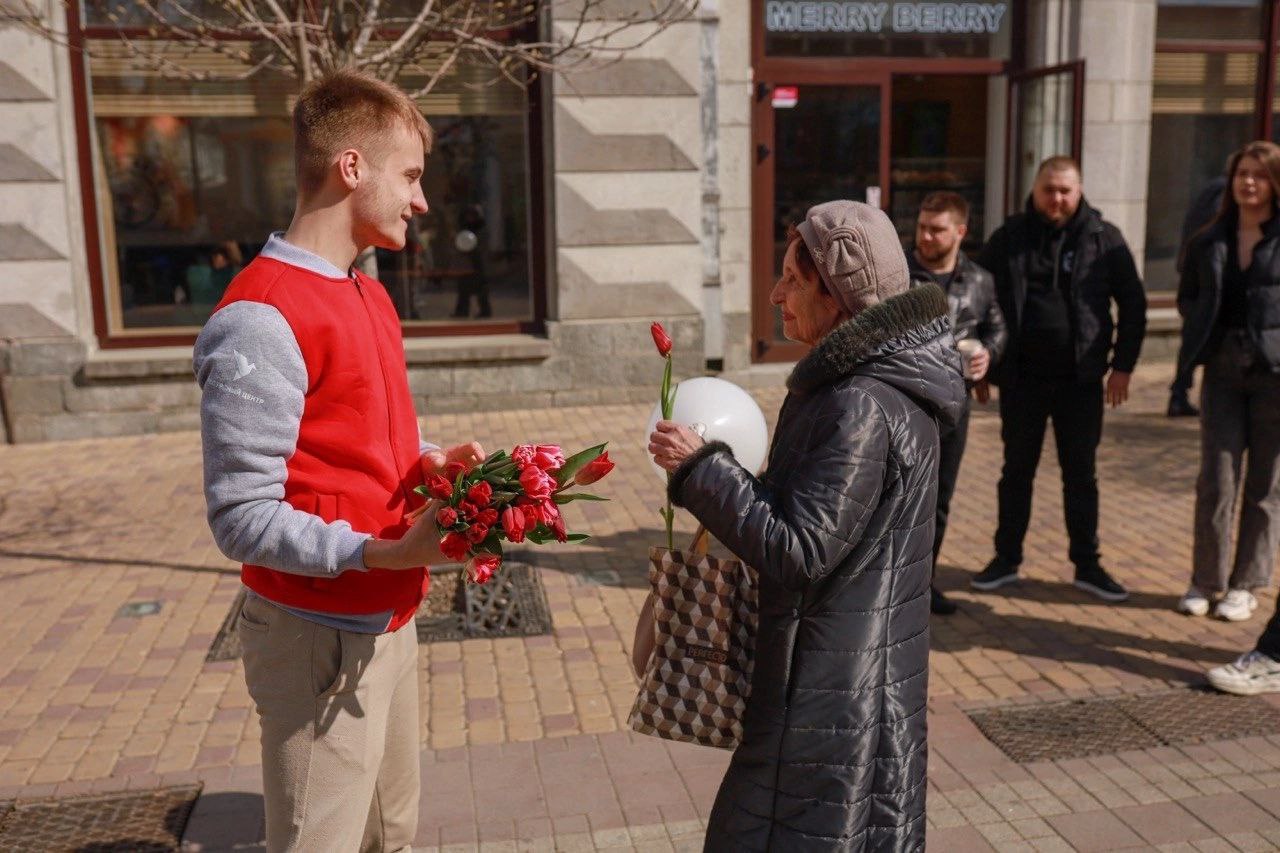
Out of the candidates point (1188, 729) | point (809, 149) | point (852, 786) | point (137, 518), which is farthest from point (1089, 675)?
point (809, 149)

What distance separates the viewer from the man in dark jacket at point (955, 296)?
5.50 meters

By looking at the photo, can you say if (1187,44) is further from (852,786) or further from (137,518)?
(852,786)

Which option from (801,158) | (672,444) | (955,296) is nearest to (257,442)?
(672,444)

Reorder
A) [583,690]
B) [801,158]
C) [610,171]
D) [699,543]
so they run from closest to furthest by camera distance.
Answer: [699,543], [583,690], [610,171], [801,158]

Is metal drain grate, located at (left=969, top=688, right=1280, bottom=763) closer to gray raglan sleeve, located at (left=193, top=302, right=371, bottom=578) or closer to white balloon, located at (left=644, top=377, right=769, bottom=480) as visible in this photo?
white balloon, located at (left=644, top=377, right=769, bottom=480)

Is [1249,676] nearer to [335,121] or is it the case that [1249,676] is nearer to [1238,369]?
[1238,369]

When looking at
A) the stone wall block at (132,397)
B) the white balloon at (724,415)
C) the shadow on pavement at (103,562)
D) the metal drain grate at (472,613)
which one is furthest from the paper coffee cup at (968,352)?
the stone wall block at (132,397)

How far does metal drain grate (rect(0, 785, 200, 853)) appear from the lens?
3.80 m

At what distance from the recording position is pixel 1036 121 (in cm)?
1190

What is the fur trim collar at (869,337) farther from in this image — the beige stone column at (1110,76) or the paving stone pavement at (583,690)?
the beige stone column at (1110,76)

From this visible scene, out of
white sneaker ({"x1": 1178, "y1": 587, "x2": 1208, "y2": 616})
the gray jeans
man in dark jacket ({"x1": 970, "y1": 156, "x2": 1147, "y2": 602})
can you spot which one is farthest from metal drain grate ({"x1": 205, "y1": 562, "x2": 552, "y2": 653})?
the gray jeans

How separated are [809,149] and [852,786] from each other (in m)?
10.1

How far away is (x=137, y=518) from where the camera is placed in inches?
303

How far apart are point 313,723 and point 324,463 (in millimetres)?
553
